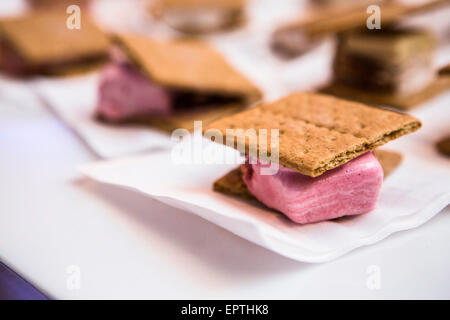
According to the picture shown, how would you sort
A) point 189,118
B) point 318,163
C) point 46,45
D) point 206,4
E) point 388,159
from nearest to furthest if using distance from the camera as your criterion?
point 318,163, point 388,159, point 189,118, point 46,45, point 206,4

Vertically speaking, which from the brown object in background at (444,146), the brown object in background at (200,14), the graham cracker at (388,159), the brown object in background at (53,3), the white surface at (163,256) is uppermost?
the brown object in background at (53,3)

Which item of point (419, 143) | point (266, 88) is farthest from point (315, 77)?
point (419, 143)

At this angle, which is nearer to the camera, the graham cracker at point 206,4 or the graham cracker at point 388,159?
the graham cracker at point 388,159

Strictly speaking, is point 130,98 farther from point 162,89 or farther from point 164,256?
point 164,256

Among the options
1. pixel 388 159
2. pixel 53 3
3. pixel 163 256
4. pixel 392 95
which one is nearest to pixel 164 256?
pixel 163 256

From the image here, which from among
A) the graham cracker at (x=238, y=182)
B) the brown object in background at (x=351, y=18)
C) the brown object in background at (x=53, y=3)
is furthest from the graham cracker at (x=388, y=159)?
the brown object in background at (x=53, y=3)

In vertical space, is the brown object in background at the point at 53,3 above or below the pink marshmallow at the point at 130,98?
above

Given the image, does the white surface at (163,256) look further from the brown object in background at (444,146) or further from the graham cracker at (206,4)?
the graham cracker at (206,4)
